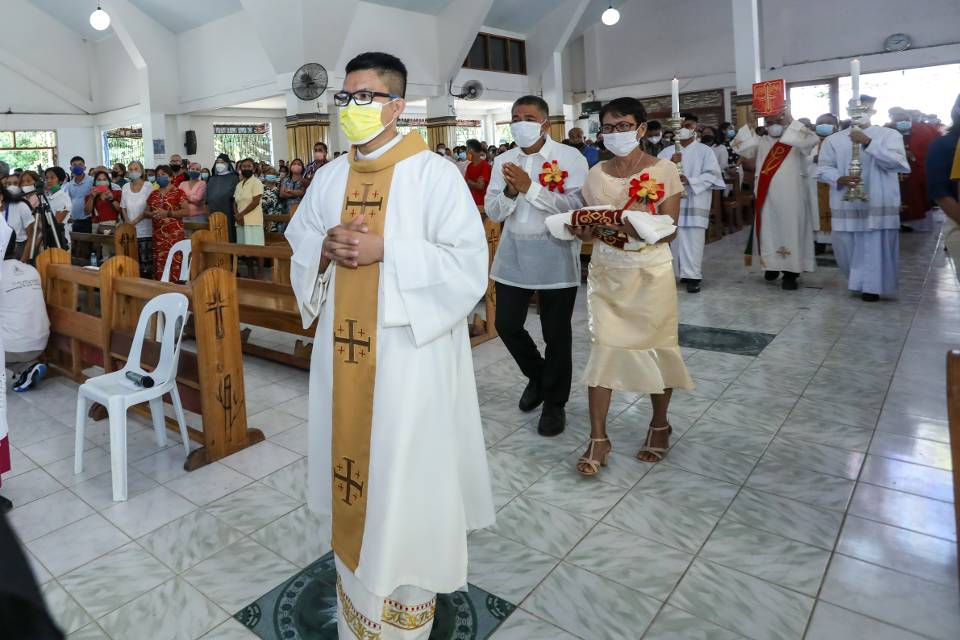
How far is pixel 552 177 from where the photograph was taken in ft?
10.6

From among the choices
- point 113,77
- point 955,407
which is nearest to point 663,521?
point 955,407

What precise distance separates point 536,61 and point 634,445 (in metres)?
16.3

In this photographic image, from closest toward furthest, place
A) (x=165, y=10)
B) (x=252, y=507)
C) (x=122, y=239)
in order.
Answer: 1. (x=252, y=507)
2. (x=122, y=239)
3. (x=165, y=10)

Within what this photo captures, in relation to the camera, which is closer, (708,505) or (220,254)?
(708,505)

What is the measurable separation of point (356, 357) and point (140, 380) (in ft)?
6.25

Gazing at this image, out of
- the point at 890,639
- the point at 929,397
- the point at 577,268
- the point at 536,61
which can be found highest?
the point at 536,61

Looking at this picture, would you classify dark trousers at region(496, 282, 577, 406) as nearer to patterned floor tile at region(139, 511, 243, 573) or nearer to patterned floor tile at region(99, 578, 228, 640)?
patterned floor tile at region(139, 511, 243, 573)

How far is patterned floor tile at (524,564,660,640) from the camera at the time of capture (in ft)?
6.81

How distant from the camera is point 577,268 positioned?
3.44 m

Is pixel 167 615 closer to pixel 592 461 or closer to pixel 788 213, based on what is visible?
pixel 592 461

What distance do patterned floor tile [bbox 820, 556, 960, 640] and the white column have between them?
41.2ft

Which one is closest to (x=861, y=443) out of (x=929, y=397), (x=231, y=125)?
(x=929, y=397)

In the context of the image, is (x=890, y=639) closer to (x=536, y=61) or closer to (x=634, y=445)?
(x=634, y=445)

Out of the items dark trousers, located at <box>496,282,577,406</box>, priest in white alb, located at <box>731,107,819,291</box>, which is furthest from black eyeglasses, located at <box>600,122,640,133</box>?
priest in white alb, located at <box>731,107,819,291</box>
